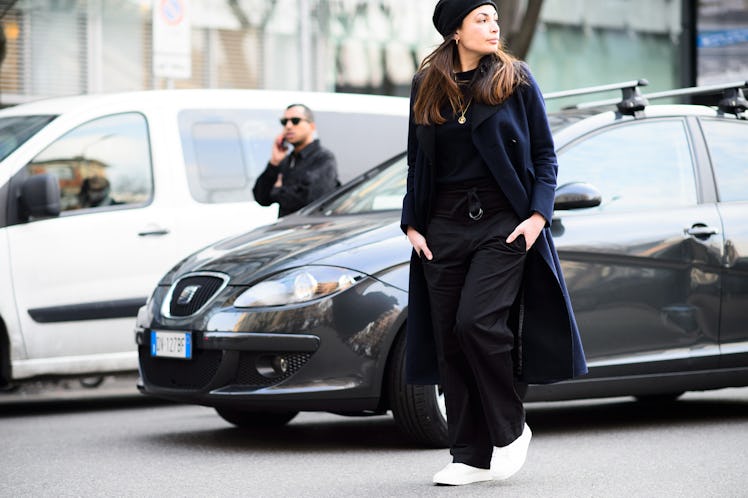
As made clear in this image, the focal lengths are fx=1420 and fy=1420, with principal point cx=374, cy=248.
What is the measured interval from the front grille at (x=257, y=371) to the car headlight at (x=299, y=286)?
0.75ft

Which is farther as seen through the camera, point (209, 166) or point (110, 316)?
point (209, 166)

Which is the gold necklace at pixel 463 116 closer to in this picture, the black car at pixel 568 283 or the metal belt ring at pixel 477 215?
the metal belt ring at pixel 477 215

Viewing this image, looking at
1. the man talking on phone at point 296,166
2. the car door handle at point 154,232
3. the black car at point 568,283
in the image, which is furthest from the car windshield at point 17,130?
the black car at point 568,283

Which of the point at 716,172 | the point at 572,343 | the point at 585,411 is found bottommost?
the point at 585,411

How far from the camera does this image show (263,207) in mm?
9469

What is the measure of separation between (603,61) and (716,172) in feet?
40.0

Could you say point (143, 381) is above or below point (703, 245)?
below

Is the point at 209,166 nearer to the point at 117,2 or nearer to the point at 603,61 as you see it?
the point at 117,2

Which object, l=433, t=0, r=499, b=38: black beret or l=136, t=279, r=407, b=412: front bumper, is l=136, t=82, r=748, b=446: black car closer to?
l=136, t=279, r=407, b=412: front bumper

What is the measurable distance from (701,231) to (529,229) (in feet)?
6.69

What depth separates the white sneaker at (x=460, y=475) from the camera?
17.3 ft

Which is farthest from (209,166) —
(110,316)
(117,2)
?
(117,2)

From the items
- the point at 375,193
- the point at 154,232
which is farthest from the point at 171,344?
the point at 154,232

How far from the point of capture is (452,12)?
5234 millimetres
